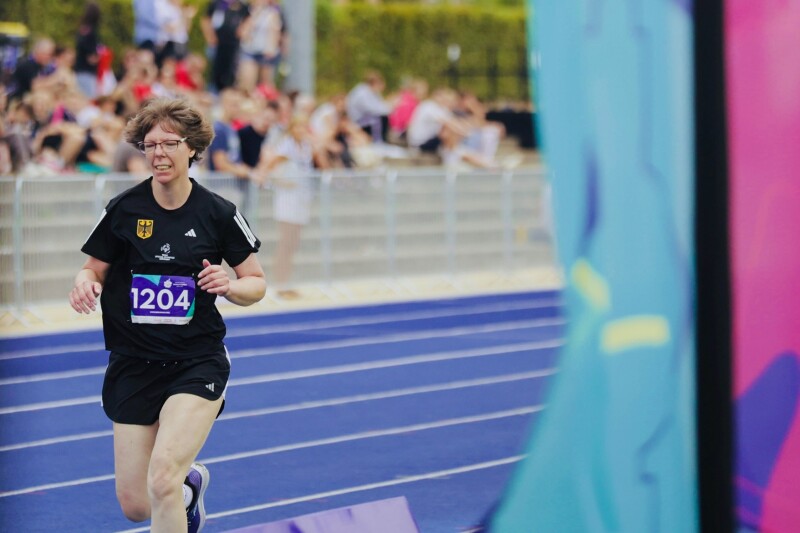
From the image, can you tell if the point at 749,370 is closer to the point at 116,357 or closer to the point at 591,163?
the point at 591,163

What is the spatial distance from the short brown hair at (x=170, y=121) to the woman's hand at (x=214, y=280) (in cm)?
53

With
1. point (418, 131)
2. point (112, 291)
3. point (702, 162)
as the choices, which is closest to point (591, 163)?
point (702, 162)

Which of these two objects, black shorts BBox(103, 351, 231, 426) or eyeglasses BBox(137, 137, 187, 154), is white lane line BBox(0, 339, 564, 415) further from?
eyeglasses BBox(137, 137, 187, 154)

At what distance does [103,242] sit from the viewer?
5.47m

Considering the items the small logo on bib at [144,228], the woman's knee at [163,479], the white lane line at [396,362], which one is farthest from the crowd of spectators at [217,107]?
the woman's knee at [163,479]

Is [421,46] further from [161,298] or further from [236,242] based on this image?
[161,298]

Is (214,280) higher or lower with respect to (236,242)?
lower

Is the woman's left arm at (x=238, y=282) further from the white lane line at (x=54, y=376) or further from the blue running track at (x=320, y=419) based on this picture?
the white lane line at (x=54, y=376)

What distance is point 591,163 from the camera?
4.05 meters

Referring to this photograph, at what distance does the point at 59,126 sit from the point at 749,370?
38.6ft

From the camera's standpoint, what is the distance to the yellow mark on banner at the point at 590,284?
409 cm

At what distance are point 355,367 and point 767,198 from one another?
313 inches

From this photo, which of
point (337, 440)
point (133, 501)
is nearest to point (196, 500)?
point (133, 501)

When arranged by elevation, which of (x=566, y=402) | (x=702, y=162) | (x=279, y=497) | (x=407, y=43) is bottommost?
(x=279, y=497)
